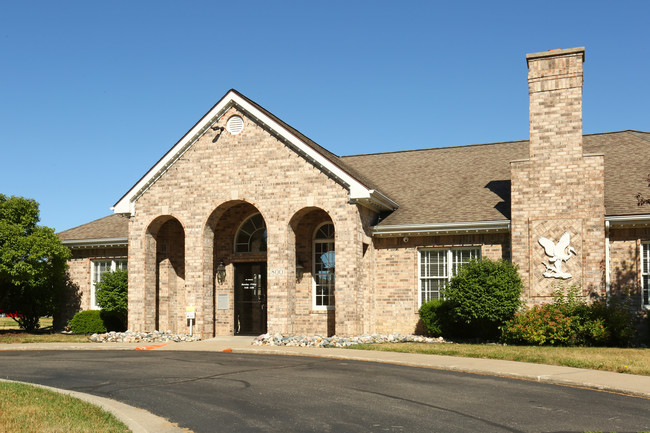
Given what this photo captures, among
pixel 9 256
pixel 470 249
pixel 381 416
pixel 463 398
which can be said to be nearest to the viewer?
pixel 381 416

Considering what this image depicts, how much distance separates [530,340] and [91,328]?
15710 millimetres

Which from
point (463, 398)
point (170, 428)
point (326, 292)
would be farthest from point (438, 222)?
point (170, 428)

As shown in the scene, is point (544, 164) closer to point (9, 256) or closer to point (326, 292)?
point (326, 292)

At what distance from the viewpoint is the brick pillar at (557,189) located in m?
19.2

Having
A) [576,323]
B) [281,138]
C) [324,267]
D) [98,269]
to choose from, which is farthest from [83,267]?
[576,323]

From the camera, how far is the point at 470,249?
Answer: 21.4 meters

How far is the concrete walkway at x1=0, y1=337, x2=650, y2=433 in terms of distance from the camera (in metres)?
9.12

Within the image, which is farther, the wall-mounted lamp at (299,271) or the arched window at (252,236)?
the arched window at (252,236)

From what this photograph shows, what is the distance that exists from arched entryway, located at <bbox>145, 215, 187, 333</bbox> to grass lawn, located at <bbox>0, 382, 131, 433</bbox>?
1313cm

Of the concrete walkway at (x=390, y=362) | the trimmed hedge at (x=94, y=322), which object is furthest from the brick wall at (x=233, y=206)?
the trimmed hedge at (x=94, y=322)

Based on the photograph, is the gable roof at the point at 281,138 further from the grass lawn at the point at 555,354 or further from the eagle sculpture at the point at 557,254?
the eagle sculpture at the point at 557,254

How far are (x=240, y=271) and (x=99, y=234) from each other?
6604 millimetres

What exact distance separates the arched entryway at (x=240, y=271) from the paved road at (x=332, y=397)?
7.77 m

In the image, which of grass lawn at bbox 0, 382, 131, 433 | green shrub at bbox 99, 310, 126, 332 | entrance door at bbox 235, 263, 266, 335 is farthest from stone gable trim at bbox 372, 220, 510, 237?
grass lawn at bbox 0, 382, 131, 433
